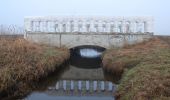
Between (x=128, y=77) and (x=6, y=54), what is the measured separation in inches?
216

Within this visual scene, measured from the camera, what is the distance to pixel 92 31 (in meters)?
23.5

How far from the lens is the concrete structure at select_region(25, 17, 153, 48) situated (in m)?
23.4

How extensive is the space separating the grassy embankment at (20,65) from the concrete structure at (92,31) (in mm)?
7787

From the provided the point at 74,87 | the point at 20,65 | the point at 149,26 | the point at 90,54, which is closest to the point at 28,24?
the point at 90,54

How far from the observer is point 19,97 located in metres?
10.1

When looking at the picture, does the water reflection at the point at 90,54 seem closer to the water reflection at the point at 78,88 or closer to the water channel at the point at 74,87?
the water channel at the point at 74,87

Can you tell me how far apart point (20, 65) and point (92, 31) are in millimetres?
12394

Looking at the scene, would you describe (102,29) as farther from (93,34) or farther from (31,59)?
(31,59)

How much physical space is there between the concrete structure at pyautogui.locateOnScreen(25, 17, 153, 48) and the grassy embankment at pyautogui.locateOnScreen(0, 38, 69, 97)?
307 inches

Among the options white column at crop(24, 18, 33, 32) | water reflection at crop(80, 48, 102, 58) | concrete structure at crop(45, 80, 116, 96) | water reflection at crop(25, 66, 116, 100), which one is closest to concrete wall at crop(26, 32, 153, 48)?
white column at crop(24, 18, 33, 32)

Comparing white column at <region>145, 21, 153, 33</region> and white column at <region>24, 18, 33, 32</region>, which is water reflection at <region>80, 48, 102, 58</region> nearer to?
white column at <region>145, 21, 153, 33</region>

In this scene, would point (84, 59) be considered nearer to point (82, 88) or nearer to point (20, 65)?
point (82, 88)

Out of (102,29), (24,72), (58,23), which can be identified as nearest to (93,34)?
(102,29)

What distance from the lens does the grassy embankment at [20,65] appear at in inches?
402
